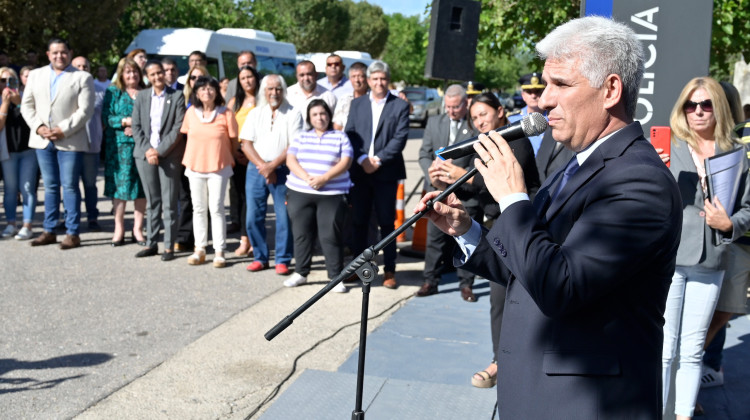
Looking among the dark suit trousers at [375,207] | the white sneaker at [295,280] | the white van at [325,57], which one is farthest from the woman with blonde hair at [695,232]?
the white van at [325,57]

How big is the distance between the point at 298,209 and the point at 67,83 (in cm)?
323

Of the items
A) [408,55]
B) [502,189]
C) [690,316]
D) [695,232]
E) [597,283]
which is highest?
[408,55]

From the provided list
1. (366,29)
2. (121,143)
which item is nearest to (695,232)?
(121,143)

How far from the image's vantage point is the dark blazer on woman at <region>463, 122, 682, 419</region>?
193 centimetres

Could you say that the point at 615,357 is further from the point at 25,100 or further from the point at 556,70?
the point at 25,100

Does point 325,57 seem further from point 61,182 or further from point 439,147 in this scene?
point 439,147

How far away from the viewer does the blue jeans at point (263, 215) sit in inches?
311

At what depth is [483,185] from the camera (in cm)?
599

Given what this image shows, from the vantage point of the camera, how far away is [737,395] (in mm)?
4973

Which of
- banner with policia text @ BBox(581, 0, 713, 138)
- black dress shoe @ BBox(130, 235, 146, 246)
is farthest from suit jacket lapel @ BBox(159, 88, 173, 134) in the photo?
banner with policia text @ BBox(581, 0, 713, 138)

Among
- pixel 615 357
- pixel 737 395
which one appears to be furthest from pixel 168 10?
pixel 615 357

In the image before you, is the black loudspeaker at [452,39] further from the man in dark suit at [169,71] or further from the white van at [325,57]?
the white van at [325,57]

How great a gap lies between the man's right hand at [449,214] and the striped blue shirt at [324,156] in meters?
4.72

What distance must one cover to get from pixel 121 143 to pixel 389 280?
3.53 meters
